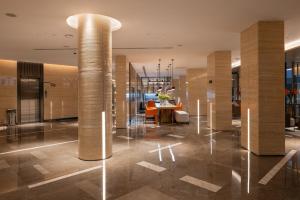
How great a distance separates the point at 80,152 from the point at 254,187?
397 centimetres

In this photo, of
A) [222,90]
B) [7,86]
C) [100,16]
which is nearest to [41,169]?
[100,16]

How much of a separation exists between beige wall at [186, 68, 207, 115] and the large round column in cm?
1219

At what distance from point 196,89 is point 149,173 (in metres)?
13.1

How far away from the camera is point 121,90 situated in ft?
35.7

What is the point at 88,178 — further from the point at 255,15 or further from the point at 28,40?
the point at 28,40

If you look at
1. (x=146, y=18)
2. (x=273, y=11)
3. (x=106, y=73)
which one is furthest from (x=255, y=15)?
(x=106, y=73)

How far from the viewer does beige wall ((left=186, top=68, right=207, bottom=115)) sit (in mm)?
17062

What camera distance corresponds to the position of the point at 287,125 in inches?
416

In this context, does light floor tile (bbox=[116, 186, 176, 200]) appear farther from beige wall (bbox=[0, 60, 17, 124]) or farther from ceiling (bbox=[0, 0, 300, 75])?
beige wall (bbox=[0, 60, 17, 124])

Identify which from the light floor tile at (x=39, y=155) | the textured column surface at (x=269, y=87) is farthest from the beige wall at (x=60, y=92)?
the textured column surface at (x=269, y=87)

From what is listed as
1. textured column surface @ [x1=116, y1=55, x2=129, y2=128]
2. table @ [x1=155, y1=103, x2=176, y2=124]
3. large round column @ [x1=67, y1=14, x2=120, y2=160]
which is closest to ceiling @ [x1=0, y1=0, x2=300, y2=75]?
large round column @ [x1=67, y1=14, x2=120, y2=160]

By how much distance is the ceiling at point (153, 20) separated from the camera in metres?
4.84

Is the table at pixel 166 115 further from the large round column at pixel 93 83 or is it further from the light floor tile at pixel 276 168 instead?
the large round column at pixel 93 83

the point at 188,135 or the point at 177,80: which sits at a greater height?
the point at 177,80
